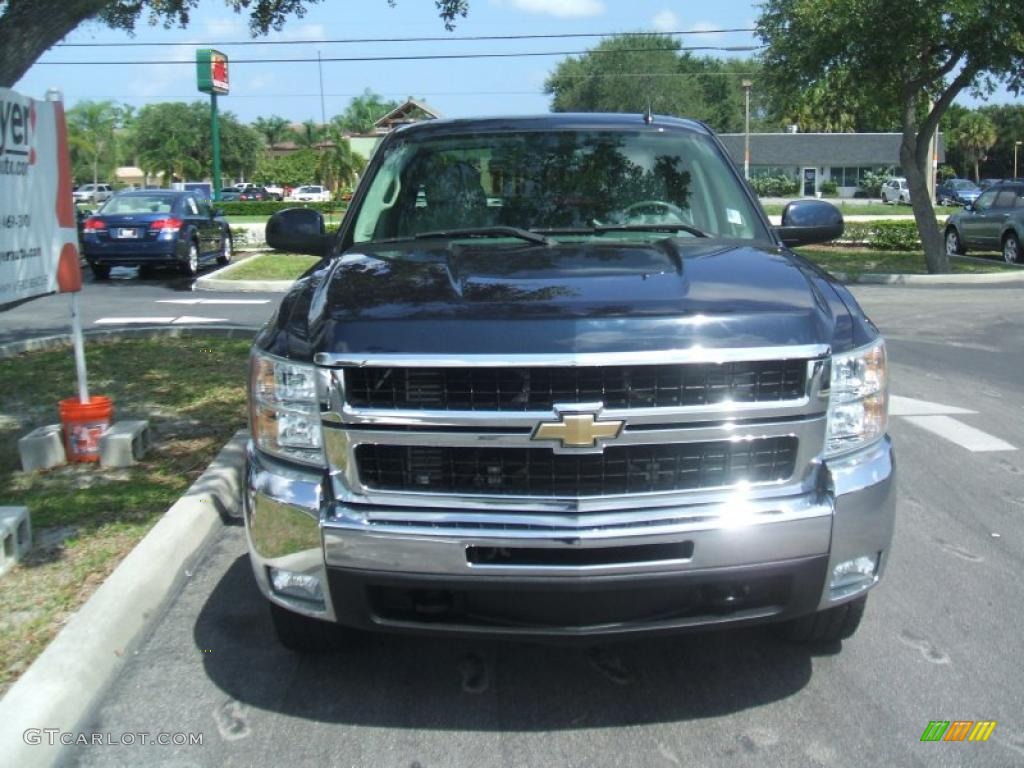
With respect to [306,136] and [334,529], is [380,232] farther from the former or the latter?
[306,136]

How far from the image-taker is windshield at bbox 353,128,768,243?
4.69m

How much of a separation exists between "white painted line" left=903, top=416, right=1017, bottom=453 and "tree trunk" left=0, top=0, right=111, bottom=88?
625 centimetres

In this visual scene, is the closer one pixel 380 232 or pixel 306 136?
pixel 380 232

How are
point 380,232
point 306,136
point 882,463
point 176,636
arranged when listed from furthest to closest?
point 306,136 → point 380,232 → point 176,636 → point 882,463

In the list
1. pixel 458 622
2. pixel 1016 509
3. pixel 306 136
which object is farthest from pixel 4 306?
pixel 306 136

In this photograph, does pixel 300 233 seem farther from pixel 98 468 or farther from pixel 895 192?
pixel 895 192

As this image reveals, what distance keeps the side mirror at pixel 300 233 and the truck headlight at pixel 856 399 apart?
257cm

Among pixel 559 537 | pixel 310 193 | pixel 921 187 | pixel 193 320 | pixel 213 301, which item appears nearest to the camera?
pixel 559 537

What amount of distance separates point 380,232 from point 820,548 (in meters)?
2.42

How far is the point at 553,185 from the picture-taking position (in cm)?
480

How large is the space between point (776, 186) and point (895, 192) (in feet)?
40.3

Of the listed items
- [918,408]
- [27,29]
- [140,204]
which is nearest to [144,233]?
[140,204]

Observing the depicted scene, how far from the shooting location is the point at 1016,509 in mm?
5602

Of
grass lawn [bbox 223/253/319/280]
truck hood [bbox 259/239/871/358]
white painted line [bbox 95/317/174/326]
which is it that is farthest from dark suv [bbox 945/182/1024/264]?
truck hood [bbox 259/239/871/358]
